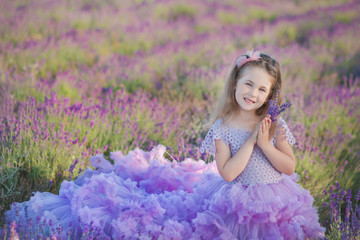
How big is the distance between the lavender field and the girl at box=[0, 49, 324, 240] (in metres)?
0.23

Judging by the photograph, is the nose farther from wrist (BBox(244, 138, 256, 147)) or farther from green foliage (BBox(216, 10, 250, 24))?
green foliage (BBox(216, 10, 250, 24))

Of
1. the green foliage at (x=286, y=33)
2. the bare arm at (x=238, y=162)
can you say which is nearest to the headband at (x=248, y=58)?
the bare arm at (x=238, y=162)

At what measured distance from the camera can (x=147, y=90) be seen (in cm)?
466

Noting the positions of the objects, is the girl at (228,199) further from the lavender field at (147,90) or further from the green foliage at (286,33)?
the green foliage at (286,33)

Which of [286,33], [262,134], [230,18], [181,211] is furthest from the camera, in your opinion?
[230,18]

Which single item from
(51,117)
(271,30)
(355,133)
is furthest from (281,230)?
(271,30)

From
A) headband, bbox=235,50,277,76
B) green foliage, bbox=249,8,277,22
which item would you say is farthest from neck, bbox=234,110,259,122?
green foliage, bbox=249,8,277,22

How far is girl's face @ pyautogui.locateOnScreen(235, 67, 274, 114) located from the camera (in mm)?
1957

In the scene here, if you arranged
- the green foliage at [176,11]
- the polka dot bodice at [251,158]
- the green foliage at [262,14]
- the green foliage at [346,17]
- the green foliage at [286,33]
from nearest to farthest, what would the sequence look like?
the polka dot bodice at [251,158], the green foliage at [286,33], the green foliage at [346,17], the green foliage at [176,11], the green foliage at [262,14]

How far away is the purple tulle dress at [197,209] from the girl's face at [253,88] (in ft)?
0.61

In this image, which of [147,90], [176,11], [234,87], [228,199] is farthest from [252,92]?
[176,11]

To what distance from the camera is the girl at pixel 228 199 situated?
6.19ft

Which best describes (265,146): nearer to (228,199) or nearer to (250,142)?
(250,142)

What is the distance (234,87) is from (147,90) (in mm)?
2667
